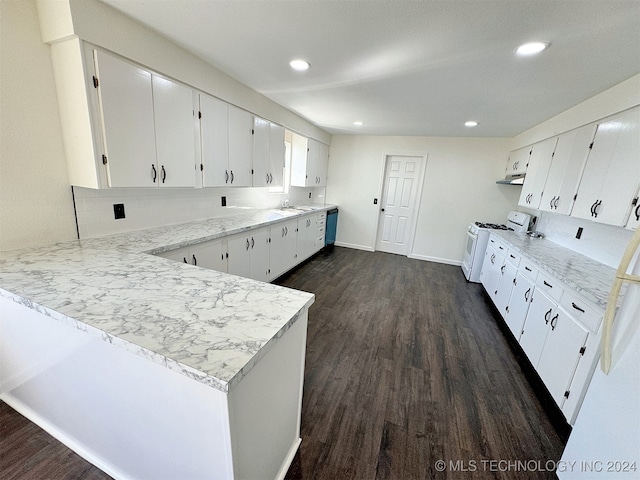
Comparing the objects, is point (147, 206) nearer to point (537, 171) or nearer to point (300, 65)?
point (300, 65)

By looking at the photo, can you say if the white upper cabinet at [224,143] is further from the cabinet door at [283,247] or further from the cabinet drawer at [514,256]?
the cabinet drawer at [514,256]

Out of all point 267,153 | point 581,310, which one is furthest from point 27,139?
point 581,310

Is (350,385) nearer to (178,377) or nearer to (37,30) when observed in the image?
(178,377)

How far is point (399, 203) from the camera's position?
207 inches

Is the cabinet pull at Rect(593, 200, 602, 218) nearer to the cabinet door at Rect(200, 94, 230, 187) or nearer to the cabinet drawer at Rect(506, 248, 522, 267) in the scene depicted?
the cabinet drawer at Rect(506, 248, 522, 267)

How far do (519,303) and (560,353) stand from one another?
2.70ft

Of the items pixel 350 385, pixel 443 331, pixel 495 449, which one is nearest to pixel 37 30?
pixel 350 385

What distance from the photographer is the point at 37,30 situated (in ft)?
5.01

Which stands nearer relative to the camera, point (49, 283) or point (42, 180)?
point (49, 283)

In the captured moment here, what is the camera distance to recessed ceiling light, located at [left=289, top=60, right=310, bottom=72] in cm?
209

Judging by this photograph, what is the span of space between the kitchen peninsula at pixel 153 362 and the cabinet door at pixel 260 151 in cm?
191

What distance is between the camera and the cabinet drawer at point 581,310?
1.48 metres

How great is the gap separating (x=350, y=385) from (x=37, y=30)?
3.06 m

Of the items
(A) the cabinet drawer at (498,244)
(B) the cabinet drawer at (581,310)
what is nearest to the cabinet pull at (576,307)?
(B) the cabinet drawer at (581,310)
